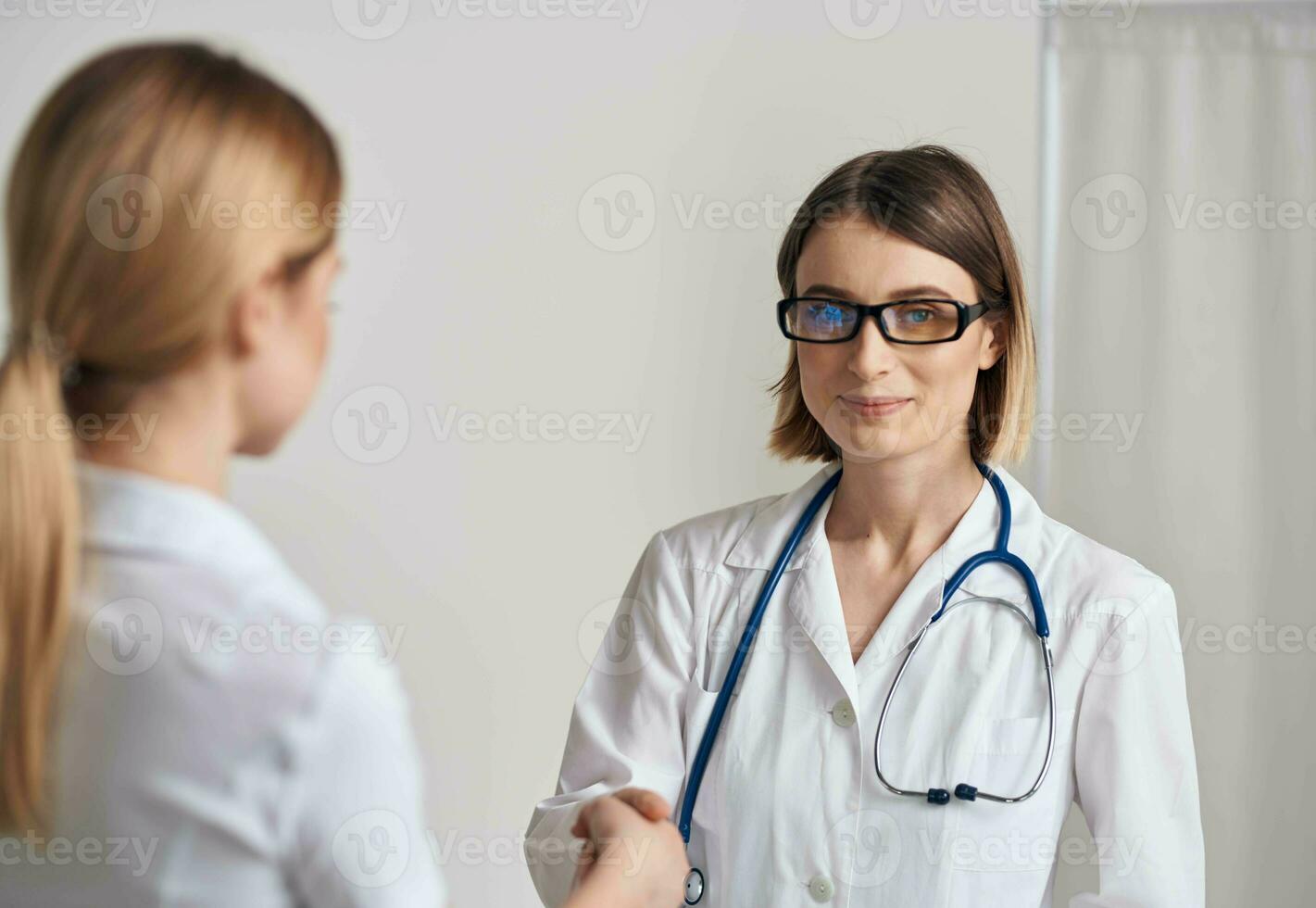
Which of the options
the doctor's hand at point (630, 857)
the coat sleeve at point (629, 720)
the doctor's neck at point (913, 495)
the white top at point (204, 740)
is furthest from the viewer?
the doctor's neck at point (913, 495)

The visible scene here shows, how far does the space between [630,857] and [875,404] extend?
66 cm

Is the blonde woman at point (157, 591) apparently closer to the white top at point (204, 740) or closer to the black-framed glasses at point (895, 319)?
the white top at point (204, 740)

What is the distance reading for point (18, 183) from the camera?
691mm

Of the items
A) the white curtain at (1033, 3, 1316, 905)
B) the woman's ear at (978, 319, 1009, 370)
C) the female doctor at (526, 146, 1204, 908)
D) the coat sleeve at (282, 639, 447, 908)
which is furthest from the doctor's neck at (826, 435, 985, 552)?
the coat sleeve at (282, 639, 447, 908)

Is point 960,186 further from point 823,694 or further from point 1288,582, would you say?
point 1288,582

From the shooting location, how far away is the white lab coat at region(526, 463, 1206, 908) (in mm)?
1431

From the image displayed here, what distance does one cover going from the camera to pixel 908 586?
1.57 metres

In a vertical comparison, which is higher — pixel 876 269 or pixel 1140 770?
pixel 876 269

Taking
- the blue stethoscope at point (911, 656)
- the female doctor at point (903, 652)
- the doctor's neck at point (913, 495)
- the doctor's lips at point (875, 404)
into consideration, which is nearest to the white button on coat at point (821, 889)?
the female doctor at point (903, 652)

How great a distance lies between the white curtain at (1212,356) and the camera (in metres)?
2.27

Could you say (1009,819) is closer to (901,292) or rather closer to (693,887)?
(693,887)

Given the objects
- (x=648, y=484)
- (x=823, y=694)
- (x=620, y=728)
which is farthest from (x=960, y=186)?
(x=648, y=484)

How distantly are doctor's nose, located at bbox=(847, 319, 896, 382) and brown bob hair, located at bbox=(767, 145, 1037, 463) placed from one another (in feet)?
0.40

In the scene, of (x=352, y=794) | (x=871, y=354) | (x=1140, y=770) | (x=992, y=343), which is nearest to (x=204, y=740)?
(x=352, y=794)
